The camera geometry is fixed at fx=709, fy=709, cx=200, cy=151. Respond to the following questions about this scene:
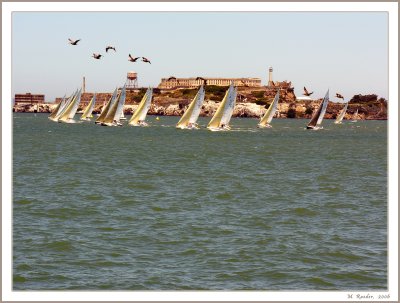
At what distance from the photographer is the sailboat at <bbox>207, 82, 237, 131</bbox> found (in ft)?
334

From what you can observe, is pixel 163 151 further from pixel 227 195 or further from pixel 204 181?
pixel 227 195

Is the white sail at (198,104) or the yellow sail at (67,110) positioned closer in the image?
the white sail at (198,104)

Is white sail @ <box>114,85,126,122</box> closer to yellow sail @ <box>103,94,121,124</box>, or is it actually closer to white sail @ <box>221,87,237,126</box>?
yellow sail @ <box>103,94,121,124</box>

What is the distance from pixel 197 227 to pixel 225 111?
76659mm

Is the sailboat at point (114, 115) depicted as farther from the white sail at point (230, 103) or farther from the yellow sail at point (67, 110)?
the white sail at point (230, 103)

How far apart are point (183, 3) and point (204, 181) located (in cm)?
2597

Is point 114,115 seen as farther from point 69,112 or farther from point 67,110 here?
point 67,110

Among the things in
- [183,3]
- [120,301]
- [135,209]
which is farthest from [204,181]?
[120,301]

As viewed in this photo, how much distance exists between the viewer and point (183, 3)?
20016 mm

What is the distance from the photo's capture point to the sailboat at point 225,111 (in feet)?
334

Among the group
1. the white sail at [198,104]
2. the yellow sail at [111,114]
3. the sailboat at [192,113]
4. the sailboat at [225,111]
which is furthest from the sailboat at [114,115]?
the sailboat at [225,111]

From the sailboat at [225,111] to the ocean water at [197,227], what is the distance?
46.7 m

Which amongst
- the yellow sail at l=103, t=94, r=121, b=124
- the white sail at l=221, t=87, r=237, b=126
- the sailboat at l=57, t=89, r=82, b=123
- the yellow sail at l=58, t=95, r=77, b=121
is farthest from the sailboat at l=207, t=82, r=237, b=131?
the yellow sail at l=58, t=95, r=77, b=121

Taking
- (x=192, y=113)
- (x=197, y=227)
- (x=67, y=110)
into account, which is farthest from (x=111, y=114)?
(x=197, y=227)
